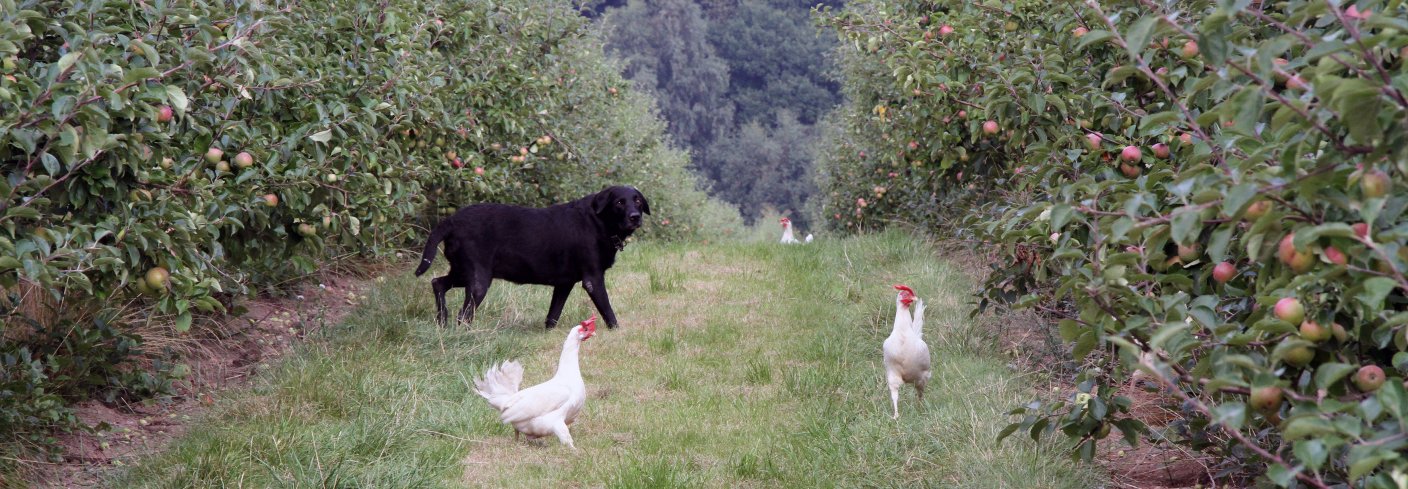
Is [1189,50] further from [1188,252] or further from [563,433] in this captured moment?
[563,433]

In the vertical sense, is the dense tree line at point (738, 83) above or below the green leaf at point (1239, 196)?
below

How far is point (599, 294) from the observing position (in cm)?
822

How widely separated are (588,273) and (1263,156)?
620 centimetres

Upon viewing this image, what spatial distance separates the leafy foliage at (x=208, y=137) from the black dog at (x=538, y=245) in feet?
1.59

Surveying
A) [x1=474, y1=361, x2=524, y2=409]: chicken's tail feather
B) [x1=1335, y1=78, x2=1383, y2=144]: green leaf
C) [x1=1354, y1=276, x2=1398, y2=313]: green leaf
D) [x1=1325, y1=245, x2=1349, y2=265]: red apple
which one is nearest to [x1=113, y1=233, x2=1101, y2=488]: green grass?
[x1=474, y1=361, x2=524, y2=409]: chicken's tail feather

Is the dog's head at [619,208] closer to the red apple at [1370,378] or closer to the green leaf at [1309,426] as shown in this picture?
the red apple at [1370,378]

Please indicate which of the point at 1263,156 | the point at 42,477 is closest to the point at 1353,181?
the point at 1263,156

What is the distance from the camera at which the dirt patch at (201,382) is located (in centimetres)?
507

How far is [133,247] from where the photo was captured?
3732 mm

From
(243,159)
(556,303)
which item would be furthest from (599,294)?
(243,159)

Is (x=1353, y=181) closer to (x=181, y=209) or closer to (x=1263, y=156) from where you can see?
(x=1263, y=156)

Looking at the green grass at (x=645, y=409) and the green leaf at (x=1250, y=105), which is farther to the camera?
the green grass at (x=645, y=409)

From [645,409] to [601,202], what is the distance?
95.5 inches

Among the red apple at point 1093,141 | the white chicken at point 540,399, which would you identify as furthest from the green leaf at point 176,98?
the red apple at point 1093,141
